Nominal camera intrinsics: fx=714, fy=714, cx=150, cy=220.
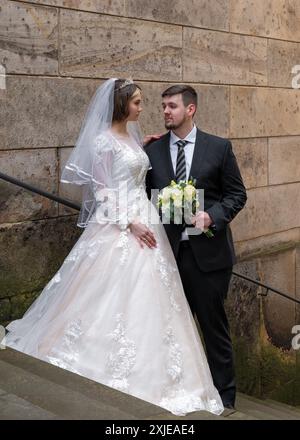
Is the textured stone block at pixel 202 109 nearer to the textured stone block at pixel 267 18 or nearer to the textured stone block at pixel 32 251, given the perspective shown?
the textured stone block at pixel 267 18

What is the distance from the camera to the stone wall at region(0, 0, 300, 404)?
4.87m

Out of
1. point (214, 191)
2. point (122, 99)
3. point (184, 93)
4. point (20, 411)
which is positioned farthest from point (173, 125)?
point (20, 411)

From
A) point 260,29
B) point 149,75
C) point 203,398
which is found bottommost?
point 203,398

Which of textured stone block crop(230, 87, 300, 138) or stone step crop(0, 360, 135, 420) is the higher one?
textured stone block crop(230, 87, 300, 138)

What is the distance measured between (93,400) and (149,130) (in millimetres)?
2990

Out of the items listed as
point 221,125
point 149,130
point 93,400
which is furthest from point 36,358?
point 221,125

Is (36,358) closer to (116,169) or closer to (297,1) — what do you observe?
(116,169)

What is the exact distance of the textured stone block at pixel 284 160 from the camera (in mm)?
7570

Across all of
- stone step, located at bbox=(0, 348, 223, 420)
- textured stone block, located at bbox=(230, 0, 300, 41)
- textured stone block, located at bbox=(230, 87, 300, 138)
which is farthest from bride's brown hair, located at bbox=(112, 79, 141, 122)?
textured stone block, located at bbox=(230, 0, 300, 41)

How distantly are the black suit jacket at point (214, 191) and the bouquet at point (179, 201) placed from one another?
81 mm

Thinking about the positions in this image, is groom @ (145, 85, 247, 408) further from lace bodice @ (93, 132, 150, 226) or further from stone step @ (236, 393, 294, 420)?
stone step @ (236, 393, 294, 420)

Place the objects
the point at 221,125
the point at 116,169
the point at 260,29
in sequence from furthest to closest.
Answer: the point at 260,29
the point at 221,125
the point at 116,169

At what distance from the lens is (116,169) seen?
14.4 ft

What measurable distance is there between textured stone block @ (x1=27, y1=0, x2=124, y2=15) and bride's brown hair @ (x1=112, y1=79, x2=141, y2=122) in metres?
0.96
